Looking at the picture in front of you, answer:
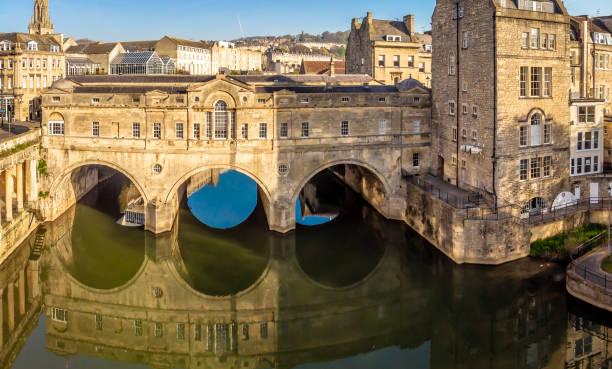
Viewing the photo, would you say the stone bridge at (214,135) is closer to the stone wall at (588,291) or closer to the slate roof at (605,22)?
the stone wall at (588,291)

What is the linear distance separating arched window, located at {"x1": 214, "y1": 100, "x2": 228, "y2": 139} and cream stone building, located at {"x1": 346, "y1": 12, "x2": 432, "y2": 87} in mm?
30656

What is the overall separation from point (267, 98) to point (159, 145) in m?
9.25

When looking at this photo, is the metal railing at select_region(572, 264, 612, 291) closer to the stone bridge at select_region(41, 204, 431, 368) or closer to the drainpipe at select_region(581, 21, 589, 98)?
the stone bridge at select_region(41, 204, 431, 368)

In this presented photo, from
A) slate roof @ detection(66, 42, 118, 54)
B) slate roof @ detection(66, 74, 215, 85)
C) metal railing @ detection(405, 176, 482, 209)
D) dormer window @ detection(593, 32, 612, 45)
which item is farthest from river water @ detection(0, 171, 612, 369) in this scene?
slate roof @ detection(66, 42, 118, 54)

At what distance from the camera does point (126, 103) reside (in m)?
43.0

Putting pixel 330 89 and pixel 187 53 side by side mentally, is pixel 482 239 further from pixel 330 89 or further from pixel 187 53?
pixel 187 53

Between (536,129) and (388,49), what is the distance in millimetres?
32353

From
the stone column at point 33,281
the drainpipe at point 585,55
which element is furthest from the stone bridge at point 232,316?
the drainpipe at point 585,55

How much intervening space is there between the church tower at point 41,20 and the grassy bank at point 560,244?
288 feet

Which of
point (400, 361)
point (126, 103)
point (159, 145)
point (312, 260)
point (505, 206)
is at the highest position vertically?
point (126, 103)

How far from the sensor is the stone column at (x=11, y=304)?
30.8 meters

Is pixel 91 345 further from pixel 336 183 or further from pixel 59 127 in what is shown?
pixel 336 183

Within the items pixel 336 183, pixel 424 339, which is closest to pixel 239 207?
pixel 336 183

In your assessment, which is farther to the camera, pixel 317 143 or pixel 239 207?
pixel 239 207
